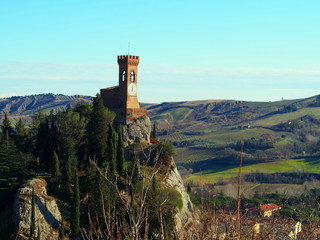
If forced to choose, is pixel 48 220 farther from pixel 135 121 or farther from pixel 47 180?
pixel 135 121

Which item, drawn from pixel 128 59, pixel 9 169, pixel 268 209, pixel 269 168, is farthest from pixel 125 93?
pixel 269 168

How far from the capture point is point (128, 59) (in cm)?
7912

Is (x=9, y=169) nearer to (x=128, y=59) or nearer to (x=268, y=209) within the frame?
(x=128, y=59)

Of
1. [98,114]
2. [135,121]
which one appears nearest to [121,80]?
[135,121]

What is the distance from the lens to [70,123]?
219 ft

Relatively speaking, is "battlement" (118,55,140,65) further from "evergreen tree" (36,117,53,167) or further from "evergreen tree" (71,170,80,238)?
"evergreen tree" (71,170,80,238)

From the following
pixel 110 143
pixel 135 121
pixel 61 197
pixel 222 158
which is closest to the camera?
pixel 61 197

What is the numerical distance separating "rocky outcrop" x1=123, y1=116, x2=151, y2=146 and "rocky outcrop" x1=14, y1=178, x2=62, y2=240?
19.7 m

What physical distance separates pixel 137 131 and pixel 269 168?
109 m

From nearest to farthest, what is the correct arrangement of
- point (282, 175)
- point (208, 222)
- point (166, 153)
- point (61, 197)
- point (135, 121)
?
point (208, 222) < point (61, 197) < point (166, 153) < point (135, 121) < point (282, 175)

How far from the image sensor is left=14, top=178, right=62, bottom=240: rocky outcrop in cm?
5312

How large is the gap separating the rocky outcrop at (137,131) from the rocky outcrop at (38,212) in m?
19.7

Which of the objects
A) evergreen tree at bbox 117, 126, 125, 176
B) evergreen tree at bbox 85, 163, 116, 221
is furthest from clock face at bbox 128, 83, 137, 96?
evergreen tree at bbox 85, 163, 116, 221

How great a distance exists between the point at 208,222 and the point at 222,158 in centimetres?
18618
